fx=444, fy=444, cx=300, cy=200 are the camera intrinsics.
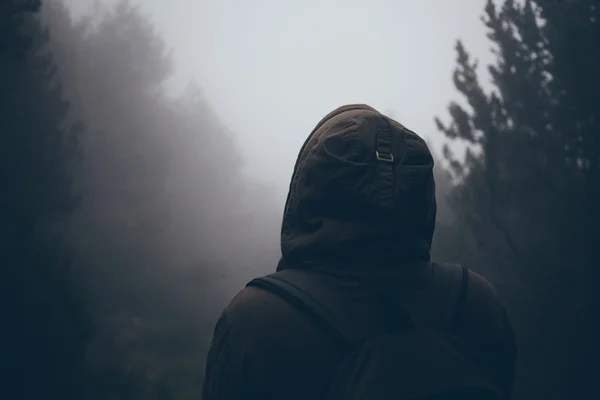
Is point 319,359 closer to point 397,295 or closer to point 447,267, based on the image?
point 397,295

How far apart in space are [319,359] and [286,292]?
0.52 feet

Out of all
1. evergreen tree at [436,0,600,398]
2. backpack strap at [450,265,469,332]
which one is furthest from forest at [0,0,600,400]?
backpack strap at [450,265,469,332]

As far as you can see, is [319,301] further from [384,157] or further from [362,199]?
[384,157]

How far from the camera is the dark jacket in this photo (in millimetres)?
947

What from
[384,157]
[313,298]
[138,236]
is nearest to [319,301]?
[313,298]

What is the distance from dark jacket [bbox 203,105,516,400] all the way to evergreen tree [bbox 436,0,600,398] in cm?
719

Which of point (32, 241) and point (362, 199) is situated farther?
point (32, 241)

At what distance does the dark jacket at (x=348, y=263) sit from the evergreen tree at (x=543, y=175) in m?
7.19

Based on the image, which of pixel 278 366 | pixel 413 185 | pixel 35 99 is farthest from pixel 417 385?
pixel 35 99

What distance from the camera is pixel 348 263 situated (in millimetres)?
1076

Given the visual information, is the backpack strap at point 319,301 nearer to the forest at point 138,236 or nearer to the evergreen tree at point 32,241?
the forest at point 138,236

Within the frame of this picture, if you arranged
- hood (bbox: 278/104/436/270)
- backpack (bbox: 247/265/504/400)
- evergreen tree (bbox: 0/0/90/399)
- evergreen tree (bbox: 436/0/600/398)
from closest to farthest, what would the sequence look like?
backpack (bbox: 247/265/504/400) < hood (bbox: 278/104/436/270) < evergreen tree (bbox: 436/0/600/398) < evergreen tree (bbox: 0/0/90/399)

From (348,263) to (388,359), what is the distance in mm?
242

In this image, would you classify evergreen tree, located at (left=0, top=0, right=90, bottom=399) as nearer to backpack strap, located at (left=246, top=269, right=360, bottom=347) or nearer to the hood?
the hood
